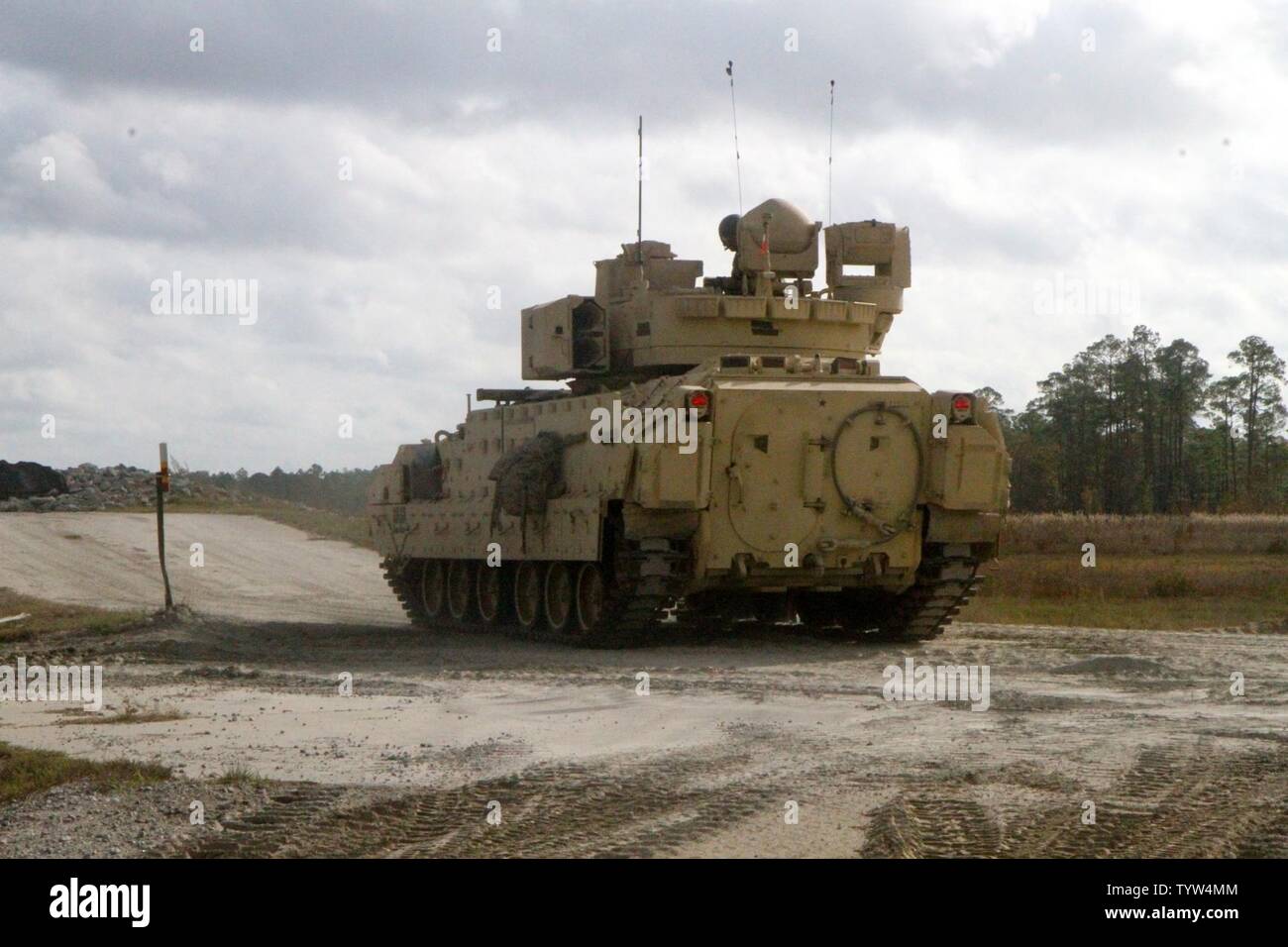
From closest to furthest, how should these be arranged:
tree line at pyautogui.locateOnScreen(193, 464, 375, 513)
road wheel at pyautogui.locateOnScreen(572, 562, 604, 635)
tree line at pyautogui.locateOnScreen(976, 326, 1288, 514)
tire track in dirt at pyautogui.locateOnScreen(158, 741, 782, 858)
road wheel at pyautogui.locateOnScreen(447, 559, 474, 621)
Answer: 1. tire track in dirt at pyautogui.locateOnScreen(158, 741, 782, 858)
2. road wheel at pyautogui.locateOnScreen(572, 562, 604, 635)
3. road wheel at pyautogui.locateOnScreen(447, 559, 474, 621)
4. tree line at pyautogui.locateOnScreen(976, 326, 1288, 514)
5. tree line at pyautogui.locateOnScreen(193, 464, 375, 513)

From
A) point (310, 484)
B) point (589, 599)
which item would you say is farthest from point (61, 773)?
point (310, 484)

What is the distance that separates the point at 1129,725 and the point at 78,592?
20164 mm

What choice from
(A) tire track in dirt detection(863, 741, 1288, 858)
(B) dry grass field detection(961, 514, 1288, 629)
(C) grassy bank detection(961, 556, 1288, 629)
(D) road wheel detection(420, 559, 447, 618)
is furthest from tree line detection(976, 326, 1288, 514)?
(A) tire track in dirt detection(863, 741, 1288, 858)

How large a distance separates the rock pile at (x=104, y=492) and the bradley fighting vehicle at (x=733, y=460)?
3176 centimetres

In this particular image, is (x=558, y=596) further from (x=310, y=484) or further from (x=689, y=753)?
(x=310, y=484)

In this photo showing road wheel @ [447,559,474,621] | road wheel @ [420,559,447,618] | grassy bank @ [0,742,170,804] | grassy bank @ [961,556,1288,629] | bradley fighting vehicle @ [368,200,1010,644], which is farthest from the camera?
road wheel @ [420,559,447,618]

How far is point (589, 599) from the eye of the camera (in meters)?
19.5

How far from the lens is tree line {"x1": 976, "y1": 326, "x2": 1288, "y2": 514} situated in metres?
68.1

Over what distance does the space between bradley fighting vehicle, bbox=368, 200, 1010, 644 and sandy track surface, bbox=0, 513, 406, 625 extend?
5395mm

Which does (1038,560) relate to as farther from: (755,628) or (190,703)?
(190,703)

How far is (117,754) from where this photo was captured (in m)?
10.9

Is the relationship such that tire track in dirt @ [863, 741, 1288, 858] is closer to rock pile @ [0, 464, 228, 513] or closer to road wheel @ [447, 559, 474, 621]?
road wheel @ [447, 559, 474, 621]

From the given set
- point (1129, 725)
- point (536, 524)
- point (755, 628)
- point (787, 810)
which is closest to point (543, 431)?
point (536, 524)

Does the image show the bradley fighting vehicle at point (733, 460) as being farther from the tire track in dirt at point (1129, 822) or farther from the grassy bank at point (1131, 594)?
the tire track in dirt at point (1129, 822)
